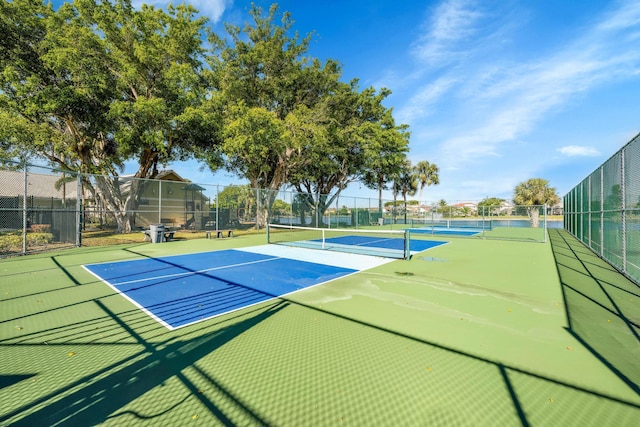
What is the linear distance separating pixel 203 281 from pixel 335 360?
443 cm

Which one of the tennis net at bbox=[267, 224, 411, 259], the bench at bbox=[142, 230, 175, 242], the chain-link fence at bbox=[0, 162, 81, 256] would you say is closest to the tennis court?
the tennis net at bbox=[267, 224, 411, 259]

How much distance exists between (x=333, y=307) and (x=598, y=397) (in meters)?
3.20

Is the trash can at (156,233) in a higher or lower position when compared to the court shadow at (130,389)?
higher

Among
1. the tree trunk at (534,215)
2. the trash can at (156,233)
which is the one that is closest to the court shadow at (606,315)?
the trash can at (156,233)

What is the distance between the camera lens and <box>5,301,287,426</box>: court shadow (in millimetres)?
2252

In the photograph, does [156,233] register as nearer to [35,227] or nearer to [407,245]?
[35,227]

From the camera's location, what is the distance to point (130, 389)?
2596 millimetres

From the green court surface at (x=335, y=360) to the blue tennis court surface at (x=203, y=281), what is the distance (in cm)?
36

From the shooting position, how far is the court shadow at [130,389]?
88.7 inches

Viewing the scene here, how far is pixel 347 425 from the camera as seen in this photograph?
2168 millimetres

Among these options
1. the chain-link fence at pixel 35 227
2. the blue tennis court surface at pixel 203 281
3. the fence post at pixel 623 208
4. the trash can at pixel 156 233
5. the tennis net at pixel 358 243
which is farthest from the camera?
the trash can at pixel 156 233

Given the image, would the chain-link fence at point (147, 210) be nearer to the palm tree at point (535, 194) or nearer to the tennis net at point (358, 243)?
the tennis net at point (358, 243)

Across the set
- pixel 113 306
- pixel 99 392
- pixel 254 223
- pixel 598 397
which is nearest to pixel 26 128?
pixel 254 223

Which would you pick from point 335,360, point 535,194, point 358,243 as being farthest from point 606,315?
point 535,194
